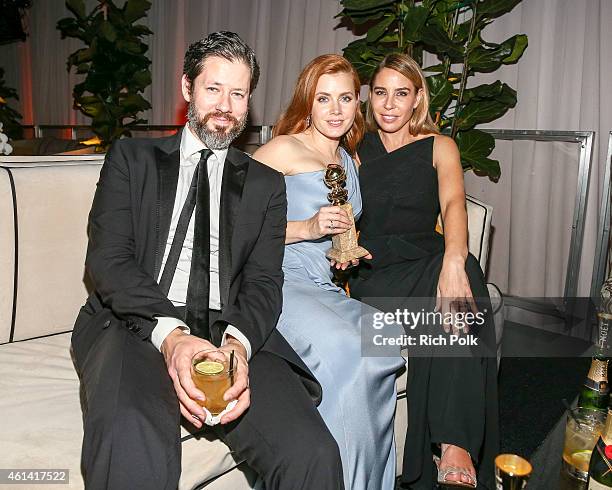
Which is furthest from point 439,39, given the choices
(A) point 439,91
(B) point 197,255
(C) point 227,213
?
(B) point 197,255

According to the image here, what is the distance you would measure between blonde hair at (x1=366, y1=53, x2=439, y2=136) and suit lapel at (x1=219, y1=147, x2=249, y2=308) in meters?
0.83

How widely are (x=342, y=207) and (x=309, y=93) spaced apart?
46 cm

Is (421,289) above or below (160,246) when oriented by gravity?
below

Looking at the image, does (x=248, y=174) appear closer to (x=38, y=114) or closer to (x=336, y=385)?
(x=336, y=385)

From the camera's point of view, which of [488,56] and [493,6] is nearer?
[493,6]

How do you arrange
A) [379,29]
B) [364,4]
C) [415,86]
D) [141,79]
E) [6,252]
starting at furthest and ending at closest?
1. [141,79]
2. [379,29]
3. [364,4]
4. [415,86]
5. [6,252]

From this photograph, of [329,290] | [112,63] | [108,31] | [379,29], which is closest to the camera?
[329,290]

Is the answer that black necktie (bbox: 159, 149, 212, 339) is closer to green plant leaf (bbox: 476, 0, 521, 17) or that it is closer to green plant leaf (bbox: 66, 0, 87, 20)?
green plant leaf (bbox: 476, 0, 521, 17)

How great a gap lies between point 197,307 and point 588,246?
2.66 m

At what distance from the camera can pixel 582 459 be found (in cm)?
130

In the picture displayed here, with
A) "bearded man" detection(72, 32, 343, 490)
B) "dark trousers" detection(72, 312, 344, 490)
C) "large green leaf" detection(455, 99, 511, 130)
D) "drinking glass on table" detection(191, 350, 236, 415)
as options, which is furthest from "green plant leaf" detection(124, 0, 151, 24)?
"drinking glass on table" detection(191, 350, 236, 415)

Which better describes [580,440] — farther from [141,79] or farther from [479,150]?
[141,79]

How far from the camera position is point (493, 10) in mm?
3246

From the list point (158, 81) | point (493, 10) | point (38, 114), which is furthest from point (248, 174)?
point (38, 114)
